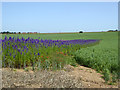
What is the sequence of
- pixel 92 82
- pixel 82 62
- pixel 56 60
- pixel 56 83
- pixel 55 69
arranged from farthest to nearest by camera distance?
pixel 82 62
pixel 56 60
pixel 55 69
pixel 92 82
pixel 56 83

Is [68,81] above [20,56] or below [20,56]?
below

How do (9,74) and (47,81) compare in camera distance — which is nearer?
(47,81)

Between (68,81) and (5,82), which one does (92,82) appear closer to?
(68,81)

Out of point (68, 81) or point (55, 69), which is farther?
point (55, 69)

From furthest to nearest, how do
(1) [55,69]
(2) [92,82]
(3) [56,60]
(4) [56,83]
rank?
(3) [56,60], (1) [55,69], (2) [92,82], (4) [56,83]

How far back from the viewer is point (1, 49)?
630 centimetres

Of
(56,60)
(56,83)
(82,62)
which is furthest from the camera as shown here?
(82,62)

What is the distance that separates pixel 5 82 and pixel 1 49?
2474 millimetres

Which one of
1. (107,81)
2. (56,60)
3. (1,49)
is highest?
(1,49)

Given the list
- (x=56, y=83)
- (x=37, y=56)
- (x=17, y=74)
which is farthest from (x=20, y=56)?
(x=56, y=83)

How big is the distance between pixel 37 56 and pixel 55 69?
1.15m

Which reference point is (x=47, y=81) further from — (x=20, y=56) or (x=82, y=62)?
(x=82, y=62)

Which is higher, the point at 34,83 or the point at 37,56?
the point at 37,56

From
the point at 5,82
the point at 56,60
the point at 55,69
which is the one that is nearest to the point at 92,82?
the point at 55,69
